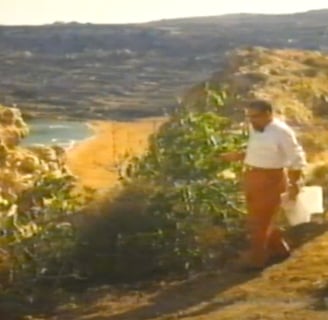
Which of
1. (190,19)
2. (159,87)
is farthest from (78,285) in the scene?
(190,19)

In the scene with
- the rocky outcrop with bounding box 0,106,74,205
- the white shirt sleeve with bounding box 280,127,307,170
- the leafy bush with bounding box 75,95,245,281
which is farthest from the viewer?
the rocky outcrop with bounding box 0,106,74,205

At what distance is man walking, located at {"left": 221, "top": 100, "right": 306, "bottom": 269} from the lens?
8891 mm

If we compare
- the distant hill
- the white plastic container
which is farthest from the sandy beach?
the white plastic container

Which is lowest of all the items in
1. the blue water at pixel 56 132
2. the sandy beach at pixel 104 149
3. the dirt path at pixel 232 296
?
the blue water at pixel 56 132

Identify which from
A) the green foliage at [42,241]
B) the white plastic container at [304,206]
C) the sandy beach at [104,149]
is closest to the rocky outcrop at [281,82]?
the sandy beach at [104,149]

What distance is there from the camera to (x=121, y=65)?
93625 mm

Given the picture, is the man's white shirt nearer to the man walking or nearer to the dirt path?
the man walking

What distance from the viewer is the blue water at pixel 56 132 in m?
47.9

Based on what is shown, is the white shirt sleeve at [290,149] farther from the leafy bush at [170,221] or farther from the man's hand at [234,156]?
the leafy bush at [170,221]

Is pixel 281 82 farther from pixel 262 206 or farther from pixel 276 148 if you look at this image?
pixel 276 148

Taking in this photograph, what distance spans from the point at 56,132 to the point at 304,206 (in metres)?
46.3

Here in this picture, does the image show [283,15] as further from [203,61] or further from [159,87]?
[159,87]

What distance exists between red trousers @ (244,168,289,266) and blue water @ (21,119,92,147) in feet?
111

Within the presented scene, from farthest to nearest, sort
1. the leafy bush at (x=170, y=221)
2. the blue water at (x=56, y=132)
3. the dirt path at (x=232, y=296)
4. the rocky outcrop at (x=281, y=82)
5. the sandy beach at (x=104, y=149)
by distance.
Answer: the blue water at (x=56, y=132)
the sandy beach at (x=104, y=149)
the rocky outcrop at (x=281, y=82)
the leafy bush at (x=170, y=221)
the dirt path at (x=232, y=296)
